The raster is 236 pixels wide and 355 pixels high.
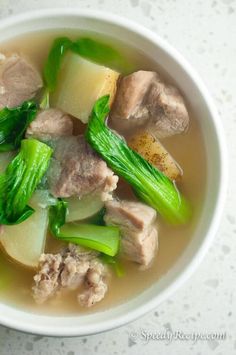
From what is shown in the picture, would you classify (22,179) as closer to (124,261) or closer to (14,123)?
(14,123)

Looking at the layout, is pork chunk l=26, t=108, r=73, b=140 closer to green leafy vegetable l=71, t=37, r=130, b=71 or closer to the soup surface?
the soup surface

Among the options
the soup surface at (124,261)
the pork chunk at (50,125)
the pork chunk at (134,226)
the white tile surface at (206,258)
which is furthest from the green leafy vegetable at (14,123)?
the white tile surface at (206,258)

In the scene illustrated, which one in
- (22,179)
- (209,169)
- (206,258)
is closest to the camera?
(22,179)

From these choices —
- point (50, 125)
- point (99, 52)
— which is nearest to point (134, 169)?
point (50, 125)

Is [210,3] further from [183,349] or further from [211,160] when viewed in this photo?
[183,349]

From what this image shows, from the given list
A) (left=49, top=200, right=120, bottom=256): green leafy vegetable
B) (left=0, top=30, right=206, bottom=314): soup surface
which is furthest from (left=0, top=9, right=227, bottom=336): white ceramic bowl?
(left=49, top=200, right=120, bottom=256): green leafy vegetable
